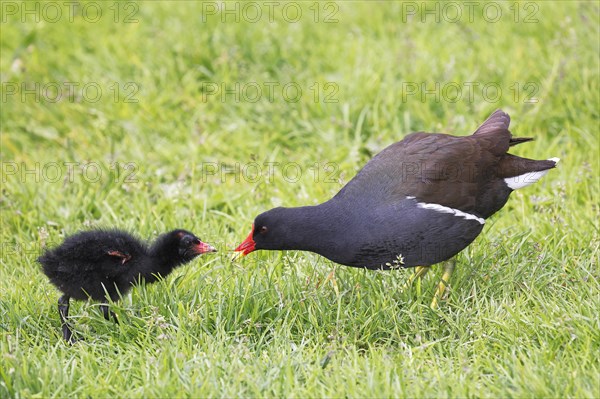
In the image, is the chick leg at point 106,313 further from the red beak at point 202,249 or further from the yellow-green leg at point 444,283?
the yellow-green leg at point 444,283

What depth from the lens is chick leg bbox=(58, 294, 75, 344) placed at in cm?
402

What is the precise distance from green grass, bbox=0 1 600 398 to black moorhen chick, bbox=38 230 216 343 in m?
0.11

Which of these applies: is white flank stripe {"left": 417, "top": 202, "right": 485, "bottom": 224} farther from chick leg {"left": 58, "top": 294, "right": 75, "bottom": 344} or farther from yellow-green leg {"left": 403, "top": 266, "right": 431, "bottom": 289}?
chick leg {"left": 58, "top": 294, "right": 75, "bottom": 344}

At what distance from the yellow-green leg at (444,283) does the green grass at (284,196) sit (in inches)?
2.3

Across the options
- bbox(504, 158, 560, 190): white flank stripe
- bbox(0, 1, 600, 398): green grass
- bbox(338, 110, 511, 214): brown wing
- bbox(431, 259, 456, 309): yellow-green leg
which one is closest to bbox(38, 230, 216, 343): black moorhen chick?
bbox(0, 1, 600, 398): green grass

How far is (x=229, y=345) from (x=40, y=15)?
5.38 metres

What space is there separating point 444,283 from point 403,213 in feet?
1.32

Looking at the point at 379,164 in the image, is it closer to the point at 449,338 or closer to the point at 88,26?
the point at 449,338

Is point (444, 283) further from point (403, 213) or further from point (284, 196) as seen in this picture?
point (284, 196)

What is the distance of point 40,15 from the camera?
319 inches

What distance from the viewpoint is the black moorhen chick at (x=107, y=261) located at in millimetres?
4090

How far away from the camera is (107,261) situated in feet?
13.8

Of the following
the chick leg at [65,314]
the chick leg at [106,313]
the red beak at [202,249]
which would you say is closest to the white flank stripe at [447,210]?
the red beak at [202,249]

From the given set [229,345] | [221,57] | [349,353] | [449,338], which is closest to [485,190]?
[449,338]
